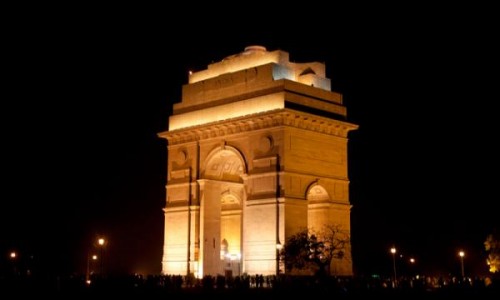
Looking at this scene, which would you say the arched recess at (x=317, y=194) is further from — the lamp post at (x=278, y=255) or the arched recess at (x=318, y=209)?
the lamp post at (x=278, y=255)

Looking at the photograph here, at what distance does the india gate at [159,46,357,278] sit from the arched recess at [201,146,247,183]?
67mm

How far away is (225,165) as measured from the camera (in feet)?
182

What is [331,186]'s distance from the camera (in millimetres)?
52469

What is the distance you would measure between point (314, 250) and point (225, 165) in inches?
401

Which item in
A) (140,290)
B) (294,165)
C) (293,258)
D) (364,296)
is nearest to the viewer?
(364,296)

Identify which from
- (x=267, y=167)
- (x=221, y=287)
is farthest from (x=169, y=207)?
(x=221, y=287)

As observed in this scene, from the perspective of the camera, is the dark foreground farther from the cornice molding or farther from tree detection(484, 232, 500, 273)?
tree detection(484, 232, 500, 273)

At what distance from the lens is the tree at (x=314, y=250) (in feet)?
155

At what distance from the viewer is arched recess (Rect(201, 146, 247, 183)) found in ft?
174

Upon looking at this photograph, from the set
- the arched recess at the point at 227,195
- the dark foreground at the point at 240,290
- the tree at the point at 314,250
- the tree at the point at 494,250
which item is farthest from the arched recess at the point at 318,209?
the tree at the point at 494,250

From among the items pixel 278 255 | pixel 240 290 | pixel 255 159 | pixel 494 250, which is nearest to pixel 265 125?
pixel 255 159

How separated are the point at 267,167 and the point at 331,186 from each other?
470 cm

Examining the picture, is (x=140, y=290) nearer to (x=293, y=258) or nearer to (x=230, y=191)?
(x=293, y=258)

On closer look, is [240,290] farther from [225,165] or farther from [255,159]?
[225,165]
